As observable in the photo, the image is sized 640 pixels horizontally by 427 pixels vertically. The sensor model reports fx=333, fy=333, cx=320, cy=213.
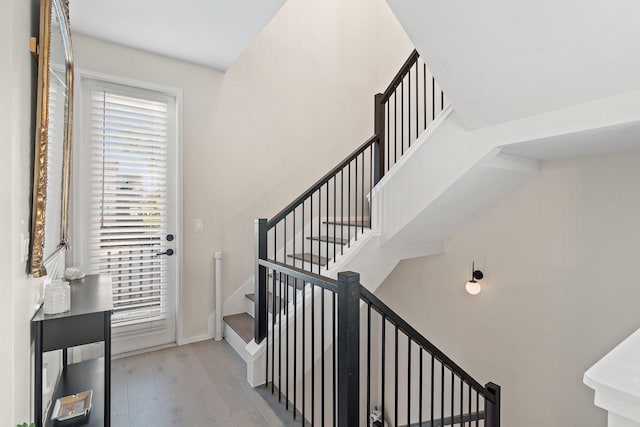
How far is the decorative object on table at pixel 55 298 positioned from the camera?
5.09ft

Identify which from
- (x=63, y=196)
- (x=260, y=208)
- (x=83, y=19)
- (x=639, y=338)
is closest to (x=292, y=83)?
(x=260, y=208)

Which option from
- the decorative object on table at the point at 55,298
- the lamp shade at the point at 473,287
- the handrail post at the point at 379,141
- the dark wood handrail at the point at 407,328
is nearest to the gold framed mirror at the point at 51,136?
the decorative object on table at the point at 55,298

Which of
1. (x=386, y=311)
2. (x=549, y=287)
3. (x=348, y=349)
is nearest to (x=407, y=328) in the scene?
(x=386, y=311)

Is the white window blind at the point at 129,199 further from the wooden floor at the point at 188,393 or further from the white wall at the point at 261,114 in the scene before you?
the wooden floor at the point at 188,393

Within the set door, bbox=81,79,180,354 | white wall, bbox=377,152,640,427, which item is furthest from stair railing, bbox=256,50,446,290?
white wall, bbox=377,152,640,427

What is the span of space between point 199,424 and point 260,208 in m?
2.06

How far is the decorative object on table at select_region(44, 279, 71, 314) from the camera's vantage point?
155 cm

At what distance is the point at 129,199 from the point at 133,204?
0.05 meters

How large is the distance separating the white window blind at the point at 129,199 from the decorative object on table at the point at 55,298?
4.66 feet

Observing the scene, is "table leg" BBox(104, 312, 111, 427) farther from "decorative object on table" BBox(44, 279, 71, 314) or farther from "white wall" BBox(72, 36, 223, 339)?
"white wall" BBox(72, 36, 223, 339)

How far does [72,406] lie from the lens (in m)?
1.83

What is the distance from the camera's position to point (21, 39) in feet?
4.05

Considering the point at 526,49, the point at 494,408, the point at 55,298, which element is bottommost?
the point at 494,408

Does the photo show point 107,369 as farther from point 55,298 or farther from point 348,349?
point 348,349
